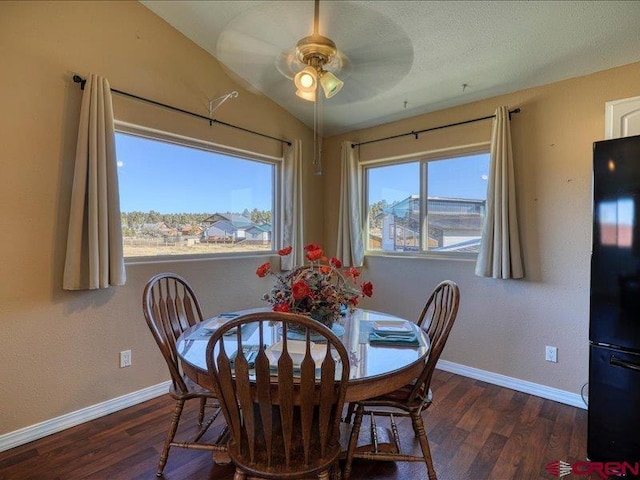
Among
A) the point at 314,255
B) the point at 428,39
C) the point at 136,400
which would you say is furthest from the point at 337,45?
the point at 136,400

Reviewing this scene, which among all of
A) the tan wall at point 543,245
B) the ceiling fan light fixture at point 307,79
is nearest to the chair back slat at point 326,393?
the ceiling fan light fixture at point 307,79

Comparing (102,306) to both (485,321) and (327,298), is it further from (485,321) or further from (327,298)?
(485,321)

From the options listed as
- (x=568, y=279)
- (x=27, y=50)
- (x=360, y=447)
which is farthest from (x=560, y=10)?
(x=27, y=50)

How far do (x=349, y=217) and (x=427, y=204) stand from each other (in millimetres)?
807

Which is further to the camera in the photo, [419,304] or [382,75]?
[419,304]

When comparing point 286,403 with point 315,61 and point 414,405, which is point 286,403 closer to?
point 414,405

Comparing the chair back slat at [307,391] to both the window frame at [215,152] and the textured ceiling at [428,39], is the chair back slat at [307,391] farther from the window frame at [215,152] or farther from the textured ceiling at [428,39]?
the window frame at [215,152]

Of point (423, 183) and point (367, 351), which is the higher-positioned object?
point (423, 183)

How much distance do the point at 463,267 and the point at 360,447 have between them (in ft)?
5.87

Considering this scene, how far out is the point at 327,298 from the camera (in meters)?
1.73

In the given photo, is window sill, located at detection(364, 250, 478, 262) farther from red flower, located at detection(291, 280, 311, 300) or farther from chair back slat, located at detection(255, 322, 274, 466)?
chair back slat, located at detection(255, 322, 274, 466)

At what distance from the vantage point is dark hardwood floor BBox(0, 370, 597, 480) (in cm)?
179

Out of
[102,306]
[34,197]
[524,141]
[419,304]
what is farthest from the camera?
[419,304]

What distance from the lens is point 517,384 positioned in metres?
2.74
